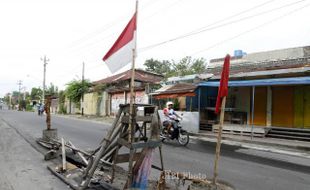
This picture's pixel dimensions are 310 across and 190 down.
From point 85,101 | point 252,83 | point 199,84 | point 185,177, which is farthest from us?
point 85,101

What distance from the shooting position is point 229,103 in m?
19.7

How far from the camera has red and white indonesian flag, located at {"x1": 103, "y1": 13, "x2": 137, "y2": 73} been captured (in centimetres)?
560

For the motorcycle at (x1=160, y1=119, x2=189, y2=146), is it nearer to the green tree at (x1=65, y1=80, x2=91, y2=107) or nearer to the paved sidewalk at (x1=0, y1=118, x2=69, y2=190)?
the paved sidewalk at (x1=0, y1=118, x2=69, y2=190)

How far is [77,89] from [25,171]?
36.7 meters

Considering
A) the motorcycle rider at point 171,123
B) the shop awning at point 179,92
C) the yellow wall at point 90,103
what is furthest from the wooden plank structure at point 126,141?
the yellow wall at point 90,103

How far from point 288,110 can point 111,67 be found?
13.6 meters

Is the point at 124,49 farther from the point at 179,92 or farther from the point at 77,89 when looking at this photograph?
the point at 77,89

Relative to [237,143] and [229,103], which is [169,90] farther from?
[237,143]

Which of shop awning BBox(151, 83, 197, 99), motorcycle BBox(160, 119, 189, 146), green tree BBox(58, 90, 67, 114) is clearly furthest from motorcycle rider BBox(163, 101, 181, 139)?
green tree BBox(58, 90, 67, 114)

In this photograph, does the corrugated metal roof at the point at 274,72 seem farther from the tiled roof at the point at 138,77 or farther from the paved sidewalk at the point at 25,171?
the tiled roof at the point at 138,77

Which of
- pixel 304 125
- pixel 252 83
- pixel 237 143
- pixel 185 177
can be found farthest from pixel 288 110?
pixel 185 177

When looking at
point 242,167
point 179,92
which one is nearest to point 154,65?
point 179,92

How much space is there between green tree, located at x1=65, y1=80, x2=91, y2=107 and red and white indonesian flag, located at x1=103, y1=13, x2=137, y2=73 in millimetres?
37767

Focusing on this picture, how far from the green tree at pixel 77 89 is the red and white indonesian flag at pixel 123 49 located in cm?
3777
